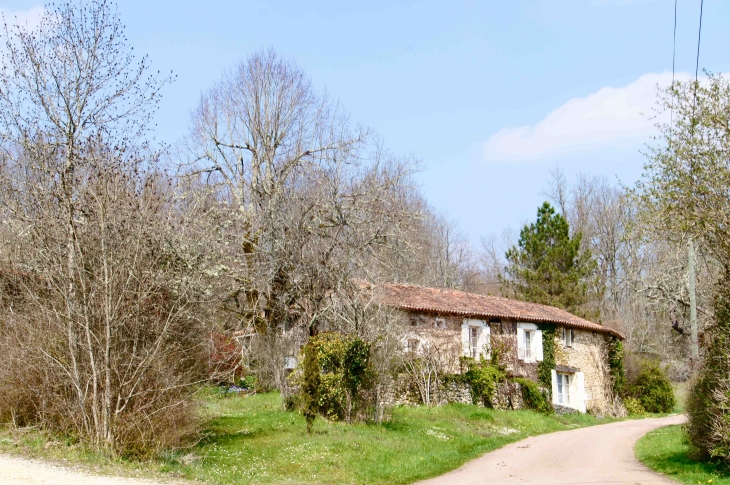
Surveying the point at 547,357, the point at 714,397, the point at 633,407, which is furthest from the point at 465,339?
the point at 714,397

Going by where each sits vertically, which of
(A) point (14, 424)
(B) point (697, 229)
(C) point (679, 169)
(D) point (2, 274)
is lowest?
(A) point (14, 424)

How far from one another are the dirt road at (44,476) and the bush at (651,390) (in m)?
29.3

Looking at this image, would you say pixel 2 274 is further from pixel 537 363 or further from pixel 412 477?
pixel 537 363

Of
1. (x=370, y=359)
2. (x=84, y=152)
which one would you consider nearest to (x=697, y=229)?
(x=370, y=359)

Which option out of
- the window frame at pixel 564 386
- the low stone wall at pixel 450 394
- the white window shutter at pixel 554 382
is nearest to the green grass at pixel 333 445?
the low stone wall at pixel 450 394

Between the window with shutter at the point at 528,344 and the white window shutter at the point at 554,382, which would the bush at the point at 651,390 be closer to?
the white window shutter at the point at 554,382

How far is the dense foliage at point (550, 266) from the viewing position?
40094mm

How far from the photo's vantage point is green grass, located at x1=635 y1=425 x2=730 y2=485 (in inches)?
487

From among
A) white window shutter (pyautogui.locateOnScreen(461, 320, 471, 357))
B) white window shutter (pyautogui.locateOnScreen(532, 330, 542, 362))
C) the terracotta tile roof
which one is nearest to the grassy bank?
the terracotta tile roof

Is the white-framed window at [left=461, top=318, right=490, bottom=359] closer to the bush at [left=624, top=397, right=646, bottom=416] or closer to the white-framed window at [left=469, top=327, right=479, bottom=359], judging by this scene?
the white-framed window at [left=469, top=327, right=479, bottom=359]

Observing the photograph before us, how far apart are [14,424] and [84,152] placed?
210 inches

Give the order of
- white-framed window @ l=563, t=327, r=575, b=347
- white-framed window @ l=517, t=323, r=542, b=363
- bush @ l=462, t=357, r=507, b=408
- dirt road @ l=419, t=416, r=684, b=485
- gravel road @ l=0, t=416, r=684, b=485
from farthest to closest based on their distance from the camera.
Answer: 1. white-framed window @ l=563, t=327, r=575, b=347
2. white-framed window @ l=517, t=323, r=542, b=363
3. bush @ l=462, t=357, r=507, b=408
4. dirt road @ l=419, t=416, r=684, b=485
5. gravel road @ l=0, t=416, r=684, b=485

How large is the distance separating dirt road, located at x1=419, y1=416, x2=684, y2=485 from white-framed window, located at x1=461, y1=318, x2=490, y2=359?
637 centimetres

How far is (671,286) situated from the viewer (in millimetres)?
31422
